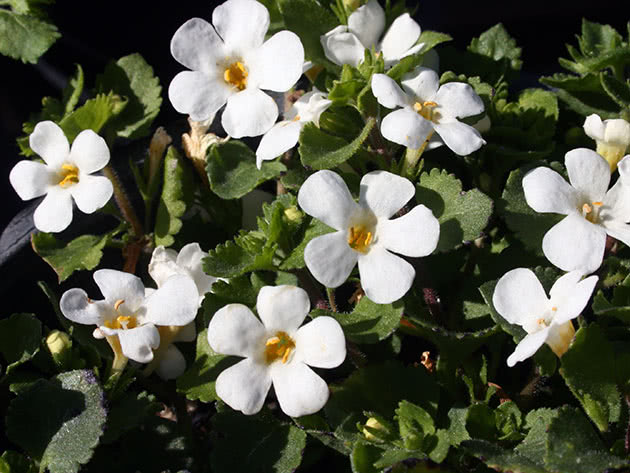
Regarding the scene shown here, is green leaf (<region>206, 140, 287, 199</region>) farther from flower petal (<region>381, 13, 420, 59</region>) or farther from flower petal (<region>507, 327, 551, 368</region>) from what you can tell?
flower petal (<region>507, 327, 551, 368</region>)

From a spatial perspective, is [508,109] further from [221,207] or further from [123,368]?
[123,368]

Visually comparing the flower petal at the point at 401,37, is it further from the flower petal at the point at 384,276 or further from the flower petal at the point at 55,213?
the flower petal at the point at 55,213

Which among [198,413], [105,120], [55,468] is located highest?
[105,120]

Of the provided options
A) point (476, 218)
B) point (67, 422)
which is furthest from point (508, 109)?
point (67, 422)

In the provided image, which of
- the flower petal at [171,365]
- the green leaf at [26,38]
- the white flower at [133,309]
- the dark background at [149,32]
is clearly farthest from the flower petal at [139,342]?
the dark background at [149,32]

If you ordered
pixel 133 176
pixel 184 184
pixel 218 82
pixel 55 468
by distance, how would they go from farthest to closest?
pixel 133 176 → pixel 184 184 → pixel 218 82 → pixel 55 468

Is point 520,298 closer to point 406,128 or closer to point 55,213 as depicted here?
point 406,128
